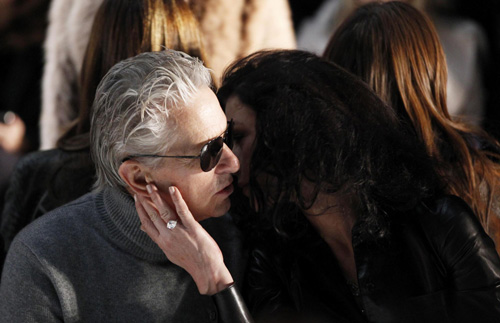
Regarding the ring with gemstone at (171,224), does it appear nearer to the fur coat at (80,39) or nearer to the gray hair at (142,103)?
the gray hair at (142,103)

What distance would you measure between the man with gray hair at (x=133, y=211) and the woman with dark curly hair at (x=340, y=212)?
116mm

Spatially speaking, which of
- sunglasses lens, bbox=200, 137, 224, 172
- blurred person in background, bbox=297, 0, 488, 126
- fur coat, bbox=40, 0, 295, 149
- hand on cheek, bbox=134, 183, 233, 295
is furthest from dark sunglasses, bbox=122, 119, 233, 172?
blurred person in background, bbox=297, 0, 488, 126

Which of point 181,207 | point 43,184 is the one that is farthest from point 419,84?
point 43,184

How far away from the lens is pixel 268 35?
3072 millimetres

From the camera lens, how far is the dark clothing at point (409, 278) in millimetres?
1742

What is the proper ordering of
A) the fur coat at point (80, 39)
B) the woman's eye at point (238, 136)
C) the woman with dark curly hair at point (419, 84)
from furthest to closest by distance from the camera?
the fur coat at point (80, 39) → the woman with dark curly hair at point (419, 84) → the woman's eye at point (238, 136)

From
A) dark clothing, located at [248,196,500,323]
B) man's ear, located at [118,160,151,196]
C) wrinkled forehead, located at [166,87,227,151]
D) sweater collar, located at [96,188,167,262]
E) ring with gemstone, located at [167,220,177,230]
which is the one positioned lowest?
dark clothing, located at [248,196,500,323]

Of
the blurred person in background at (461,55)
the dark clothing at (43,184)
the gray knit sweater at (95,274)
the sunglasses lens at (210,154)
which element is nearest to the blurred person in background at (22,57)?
the dark clothing at (43,184)

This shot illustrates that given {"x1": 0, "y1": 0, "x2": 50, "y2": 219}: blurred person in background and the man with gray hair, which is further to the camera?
{"x1": 0, "y1": 0, "x2": 50, "y2": 219}: blurred person in background

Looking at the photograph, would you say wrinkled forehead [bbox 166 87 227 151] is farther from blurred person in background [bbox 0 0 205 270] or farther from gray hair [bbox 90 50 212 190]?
blurred person in background [bbox 0 0 205 270]

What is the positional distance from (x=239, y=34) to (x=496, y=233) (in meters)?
1.47

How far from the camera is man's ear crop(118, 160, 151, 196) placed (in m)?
1.76

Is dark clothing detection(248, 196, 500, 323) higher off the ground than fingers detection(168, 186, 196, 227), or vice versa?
fingers detection(168, 186, 196, 227)

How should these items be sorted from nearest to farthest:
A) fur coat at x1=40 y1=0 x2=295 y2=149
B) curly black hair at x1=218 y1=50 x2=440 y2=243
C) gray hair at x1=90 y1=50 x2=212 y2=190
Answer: gray hair at x1=90 y1=50 x2=212 y2=190, curly black hair at x1=218 y1=50 x2=440 y2=243, fur coat at x1=40 y1=0 x2=295 y2=149
